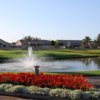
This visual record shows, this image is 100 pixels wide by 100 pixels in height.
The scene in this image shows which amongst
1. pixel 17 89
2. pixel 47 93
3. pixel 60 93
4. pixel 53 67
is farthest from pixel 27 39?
pixel 60 93

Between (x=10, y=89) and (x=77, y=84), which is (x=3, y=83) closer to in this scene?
(x=10, y=89)

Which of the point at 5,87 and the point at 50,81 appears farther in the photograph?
the point at 50,81

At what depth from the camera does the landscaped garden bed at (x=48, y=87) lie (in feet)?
42.9

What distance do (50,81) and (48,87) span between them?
0.44 metres

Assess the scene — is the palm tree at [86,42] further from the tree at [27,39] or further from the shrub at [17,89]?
the shrub at [17,89]

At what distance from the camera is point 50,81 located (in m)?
15.5

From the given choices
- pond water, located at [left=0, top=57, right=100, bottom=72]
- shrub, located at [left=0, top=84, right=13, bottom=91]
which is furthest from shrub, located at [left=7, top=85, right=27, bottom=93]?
pond water, located at [left=0, top=57, right=100, bottom=72]

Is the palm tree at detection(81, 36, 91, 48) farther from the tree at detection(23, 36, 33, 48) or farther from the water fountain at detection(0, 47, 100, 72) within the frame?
the water fountain at detection(0, 47, 100, 72)

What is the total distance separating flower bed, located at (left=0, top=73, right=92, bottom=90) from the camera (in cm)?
1456

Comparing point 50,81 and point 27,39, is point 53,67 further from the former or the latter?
point 27,39

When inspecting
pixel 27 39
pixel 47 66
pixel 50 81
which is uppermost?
pixel 27 39

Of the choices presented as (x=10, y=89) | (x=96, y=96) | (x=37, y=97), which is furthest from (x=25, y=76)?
(x=96, y=96)

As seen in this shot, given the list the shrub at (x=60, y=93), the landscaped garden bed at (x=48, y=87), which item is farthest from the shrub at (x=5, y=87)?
the shrub at (x=60, y=93)

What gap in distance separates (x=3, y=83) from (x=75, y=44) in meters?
148
